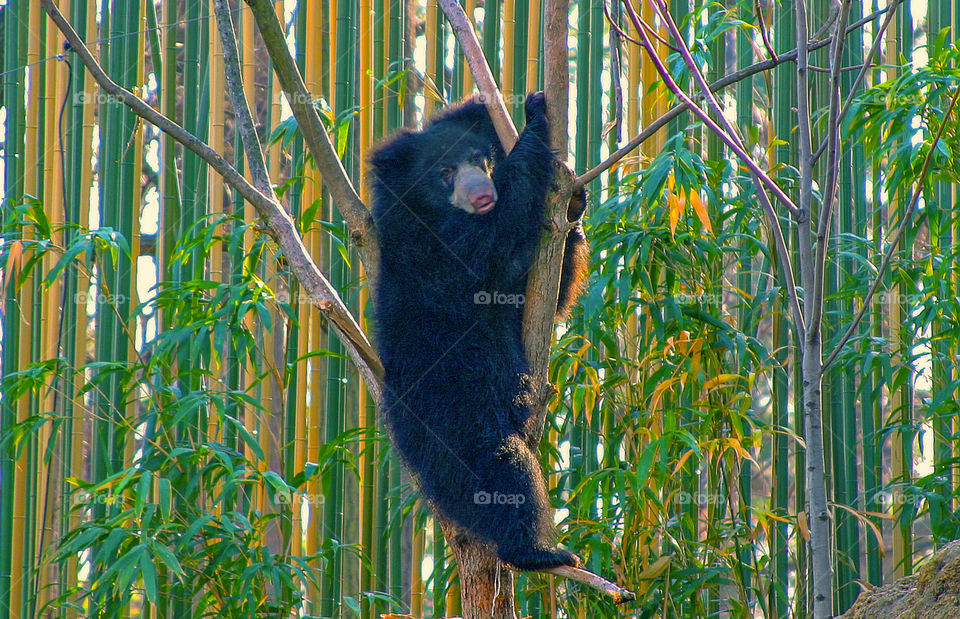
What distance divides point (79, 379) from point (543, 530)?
6.62 feet

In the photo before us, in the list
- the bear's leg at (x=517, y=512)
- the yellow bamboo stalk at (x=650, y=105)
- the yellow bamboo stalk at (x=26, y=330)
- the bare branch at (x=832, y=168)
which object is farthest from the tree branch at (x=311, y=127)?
the yellow bamboo stalk at (x=26, y=330)

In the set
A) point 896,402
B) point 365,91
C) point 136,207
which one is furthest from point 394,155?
point 896,402

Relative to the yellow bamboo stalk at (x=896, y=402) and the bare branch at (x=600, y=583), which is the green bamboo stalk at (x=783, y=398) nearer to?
the yellow bamboo stalk at (x=896, y=402)

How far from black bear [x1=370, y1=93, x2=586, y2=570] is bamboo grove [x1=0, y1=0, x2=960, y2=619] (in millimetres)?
144

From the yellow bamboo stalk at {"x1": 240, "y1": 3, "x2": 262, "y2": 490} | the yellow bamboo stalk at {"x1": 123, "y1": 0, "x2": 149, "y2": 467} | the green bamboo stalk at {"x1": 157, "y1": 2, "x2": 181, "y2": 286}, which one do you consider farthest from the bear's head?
the yellow bamboo stalk at {"x1": 123, "y1": 0, "x2": 149, "y2": 467}

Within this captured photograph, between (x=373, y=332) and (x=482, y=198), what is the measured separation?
0.42 m

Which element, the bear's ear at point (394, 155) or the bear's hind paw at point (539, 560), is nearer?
the bear's hind paw at point (539, 560)

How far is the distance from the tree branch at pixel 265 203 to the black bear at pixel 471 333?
37 cm

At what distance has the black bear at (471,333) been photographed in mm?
2061

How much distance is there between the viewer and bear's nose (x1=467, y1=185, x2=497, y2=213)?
2.30 meters

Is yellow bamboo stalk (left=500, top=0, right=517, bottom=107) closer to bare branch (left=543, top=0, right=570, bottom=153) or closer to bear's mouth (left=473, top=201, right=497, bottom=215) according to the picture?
Answer: bear's mouth (left=473, top=201, right=497, bottom=215)

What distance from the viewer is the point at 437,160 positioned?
2590 millimetres

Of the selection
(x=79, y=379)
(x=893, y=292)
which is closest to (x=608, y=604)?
(x=893, y=292)

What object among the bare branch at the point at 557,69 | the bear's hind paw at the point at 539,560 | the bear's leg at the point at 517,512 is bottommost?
the bear's hind paw at the point at 539,560
